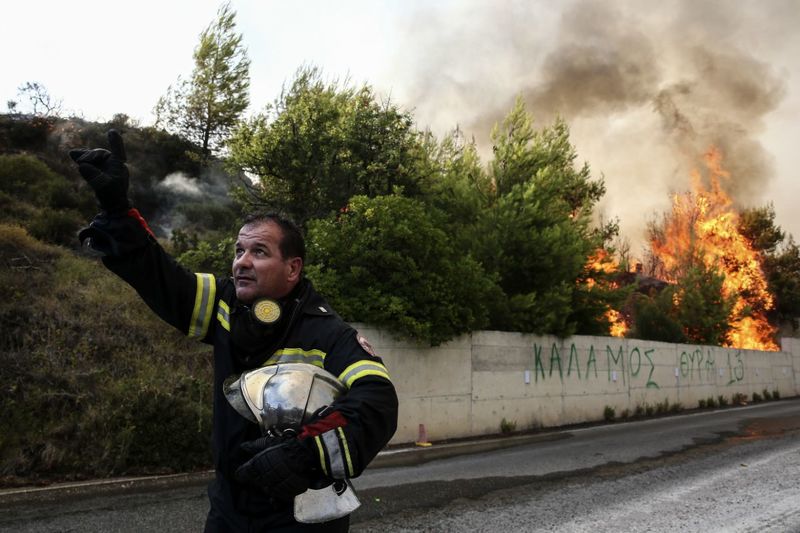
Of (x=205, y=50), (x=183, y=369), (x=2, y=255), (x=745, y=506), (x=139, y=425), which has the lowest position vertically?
(x=745, y=506)

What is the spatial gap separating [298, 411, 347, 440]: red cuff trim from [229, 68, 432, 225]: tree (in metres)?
12.8

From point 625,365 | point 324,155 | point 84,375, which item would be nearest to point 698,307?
point 625,365

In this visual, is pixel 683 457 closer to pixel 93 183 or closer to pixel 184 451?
pixel 184 451

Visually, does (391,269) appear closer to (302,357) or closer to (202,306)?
(202,306)

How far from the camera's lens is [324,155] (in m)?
14.8

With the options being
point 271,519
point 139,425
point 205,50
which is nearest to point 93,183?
point 271,519

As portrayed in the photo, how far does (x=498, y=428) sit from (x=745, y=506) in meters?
7.10

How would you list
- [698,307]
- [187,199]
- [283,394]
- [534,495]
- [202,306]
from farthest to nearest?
[187,199] < [698,307] < [534,495] < [202,306] < [283,394]

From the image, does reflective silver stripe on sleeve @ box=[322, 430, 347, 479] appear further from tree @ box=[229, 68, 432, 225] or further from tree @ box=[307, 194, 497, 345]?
tree @ box=[229, 68, 432, 225]

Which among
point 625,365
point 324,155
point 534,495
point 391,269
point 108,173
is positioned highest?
point 324,155

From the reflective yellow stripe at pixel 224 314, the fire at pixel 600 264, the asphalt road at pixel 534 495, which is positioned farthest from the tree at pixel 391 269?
the reflective yellow stripe at pixel 224 314

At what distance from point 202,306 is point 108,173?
22.3 inches

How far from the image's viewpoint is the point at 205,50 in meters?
24.7

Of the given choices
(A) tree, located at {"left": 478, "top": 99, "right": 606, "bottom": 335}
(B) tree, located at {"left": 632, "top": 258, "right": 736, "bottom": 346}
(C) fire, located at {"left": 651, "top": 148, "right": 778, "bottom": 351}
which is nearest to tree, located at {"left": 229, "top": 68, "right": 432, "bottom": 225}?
(A) tree, located at {"left": 478, "top": 99, "right": 606, "bottom": 335}
